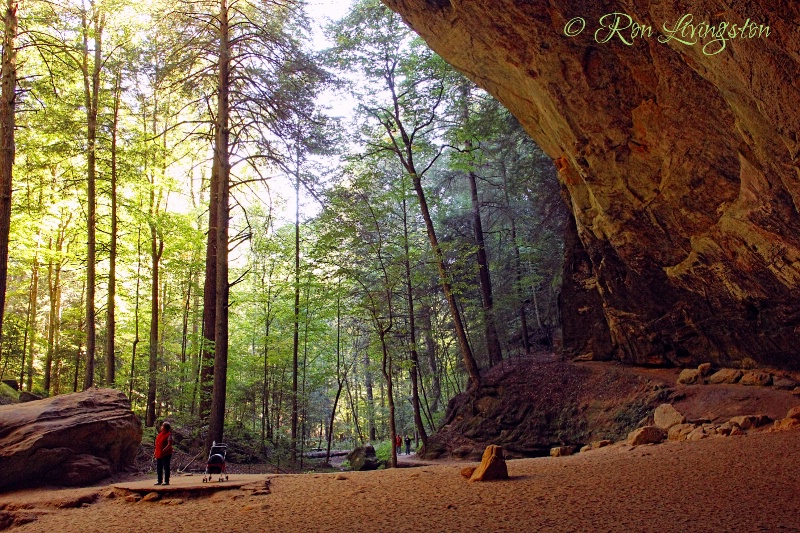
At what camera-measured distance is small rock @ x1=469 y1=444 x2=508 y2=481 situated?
19.1ft

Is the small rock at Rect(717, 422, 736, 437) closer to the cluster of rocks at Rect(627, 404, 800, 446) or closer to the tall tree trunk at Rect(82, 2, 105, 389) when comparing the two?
the cluster of rocks at Rect(627, 404, 800, 446)

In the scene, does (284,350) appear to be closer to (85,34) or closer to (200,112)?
(200,112)

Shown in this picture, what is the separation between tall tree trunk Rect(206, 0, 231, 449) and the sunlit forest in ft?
0.16

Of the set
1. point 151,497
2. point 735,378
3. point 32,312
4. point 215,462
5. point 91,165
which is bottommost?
point 151,497

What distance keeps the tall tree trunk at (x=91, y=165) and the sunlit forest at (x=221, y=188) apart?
7 cm

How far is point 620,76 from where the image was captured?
348 inches

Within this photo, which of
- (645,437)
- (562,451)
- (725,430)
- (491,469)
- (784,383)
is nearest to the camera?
(491,469)

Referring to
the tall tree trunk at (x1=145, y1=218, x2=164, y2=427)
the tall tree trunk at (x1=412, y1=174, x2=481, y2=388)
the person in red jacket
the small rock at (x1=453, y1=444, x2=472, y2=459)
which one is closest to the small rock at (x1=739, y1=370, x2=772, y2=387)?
the tall tree trunk at (x1=412, y1=174, x2=481, y2=388)

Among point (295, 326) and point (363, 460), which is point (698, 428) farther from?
point (295, 326)

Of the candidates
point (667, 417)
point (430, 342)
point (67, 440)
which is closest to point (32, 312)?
point (67, 440)

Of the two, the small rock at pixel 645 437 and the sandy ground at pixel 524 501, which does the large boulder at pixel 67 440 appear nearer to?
the sandy ground at pixel 524 501

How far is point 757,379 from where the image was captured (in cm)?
1027

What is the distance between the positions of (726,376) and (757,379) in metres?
0.81

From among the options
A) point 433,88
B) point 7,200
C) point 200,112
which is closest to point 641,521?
point 7,200
